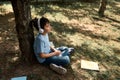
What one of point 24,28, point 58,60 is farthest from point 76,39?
point 24,28

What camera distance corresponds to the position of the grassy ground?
5.11 m

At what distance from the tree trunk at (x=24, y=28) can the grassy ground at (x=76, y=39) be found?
30 cm

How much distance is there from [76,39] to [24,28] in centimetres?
250

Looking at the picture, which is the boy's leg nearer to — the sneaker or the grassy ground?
the sneaker

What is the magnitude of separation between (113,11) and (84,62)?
17.4 feet

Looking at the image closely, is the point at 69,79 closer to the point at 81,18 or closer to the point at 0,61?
the point at 0,61

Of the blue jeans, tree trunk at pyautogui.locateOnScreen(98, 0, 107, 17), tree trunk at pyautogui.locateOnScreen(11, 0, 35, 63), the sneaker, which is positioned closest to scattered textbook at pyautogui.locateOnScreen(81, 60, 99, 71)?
the blue jeans

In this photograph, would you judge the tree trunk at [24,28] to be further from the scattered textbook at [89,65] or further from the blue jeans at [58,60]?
the scattered textbook at [89,65]

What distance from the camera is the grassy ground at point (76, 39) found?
16.8 feet

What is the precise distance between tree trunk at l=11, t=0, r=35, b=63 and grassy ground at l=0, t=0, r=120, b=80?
0.99 feet

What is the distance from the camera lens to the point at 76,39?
693 centimetres

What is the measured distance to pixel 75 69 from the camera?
5.32 metres

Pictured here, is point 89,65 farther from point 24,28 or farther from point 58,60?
point 24,28

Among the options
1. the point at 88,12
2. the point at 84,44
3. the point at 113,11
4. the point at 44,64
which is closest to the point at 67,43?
the point at 84,44
